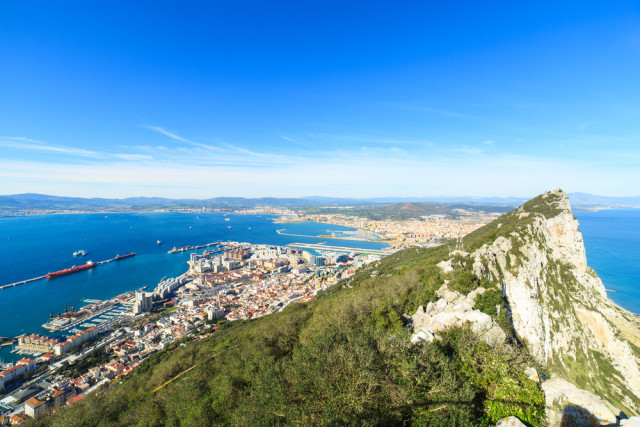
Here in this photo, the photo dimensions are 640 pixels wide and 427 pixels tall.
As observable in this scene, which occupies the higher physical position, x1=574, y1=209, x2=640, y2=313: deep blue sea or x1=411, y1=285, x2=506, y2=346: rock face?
x1=411, y1=285, x2=506, y2=346: rock face

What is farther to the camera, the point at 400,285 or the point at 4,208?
the point at 4,208

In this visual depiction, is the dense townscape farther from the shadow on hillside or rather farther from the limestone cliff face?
the shadow on hillside

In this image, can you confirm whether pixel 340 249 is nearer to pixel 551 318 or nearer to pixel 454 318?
pixel 551 318

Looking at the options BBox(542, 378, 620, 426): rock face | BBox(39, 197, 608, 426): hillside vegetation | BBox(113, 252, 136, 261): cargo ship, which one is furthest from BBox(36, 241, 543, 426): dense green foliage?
BBox(113, 252, 136, 261): cargo ship

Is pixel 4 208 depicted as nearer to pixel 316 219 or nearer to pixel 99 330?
pixel 316 219

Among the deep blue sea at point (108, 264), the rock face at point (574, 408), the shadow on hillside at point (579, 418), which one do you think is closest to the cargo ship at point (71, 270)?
the deep blue sea at point (108, 264)

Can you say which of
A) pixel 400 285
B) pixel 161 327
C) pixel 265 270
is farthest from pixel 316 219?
pixel 400 285
